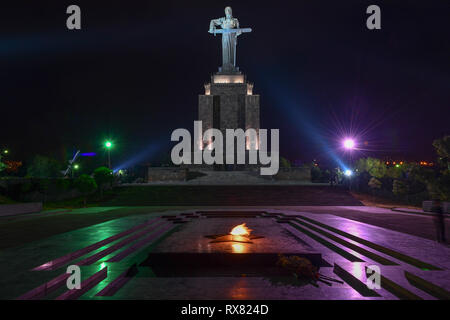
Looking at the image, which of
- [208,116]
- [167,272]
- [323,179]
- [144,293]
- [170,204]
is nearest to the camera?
[144,293]

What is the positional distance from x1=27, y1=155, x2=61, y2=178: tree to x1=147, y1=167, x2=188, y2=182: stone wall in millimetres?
28675

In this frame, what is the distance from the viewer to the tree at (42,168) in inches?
2104

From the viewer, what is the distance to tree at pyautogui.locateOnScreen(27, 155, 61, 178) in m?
53.4

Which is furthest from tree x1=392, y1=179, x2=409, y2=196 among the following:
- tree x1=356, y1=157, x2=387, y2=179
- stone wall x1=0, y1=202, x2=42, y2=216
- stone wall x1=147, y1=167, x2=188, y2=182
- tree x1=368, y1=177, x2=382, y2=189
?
stone wall x1=0, y1=202, x2=42, y2=216

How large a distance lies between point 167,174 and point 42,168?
3146 cm

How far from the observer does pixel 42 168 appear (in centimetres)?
5344

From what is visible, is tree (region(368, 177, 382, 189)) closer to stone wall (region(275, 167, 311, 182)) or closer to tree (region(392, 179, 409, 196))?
tree (region(392, 179, 409, 196))

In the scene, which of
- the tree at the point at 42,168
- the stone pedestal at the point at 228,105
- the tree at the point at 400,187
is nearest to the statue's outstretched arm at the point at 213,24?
the stone pedestal at the point at 228,105

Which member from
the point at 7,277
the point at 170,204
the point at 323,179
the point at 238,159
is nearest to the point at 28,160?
the point at 238,159

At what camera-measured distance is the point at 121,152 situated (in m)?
74.2

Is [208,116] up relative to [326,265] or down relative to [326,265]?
up

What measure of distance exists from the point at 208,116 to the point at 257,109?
862 centimetres

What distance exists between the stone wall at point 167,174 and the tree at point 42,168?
28.7 metres

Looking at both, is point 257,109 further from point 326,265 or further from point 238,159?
point 326,265
